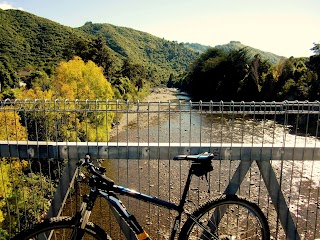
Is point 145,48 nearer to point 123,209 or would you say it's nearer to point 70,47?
point 70,47

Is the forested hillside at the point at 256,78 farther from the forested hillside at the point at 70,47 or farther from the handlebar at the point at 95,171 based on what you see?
the handlebar at the point at 95,171

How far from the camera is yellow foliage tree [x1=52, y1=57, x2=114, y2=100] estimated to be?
19.7 metres

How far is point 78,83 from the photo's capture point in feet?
69.5

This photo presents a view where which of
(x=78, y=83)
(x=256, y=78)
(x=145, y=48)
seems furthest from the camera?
(x=145, y=48)

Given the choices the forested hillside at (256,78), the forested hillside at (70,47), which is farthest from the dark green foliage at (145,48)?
the forested hillside at (256,78)

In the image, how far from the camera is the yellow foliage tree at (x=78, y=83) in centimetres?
1967

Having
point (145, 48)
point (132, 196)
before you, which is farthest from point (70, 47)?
point (145, 48)

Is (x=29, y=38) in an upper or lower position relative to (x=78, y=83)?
upper

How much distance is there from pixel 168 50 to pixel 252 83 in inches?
4816

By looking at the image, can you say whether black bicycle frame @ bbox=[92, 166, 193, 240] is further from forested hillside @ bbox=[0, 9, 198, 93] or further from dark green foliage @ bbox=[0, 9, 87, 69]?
dark green foliage @ bbox=[0, 9, 87, 69]

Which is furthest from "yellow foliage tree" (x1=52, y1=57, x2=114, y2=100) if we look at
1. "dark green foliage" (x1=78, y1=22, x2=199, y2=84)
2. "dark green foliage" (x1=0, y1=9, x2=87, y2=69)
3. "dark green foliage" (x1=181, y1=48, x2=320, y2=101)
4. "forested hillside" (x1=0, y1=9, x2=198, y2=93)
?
"dark green foliage" (x1=78, y1=22, x2=199, y2=84)

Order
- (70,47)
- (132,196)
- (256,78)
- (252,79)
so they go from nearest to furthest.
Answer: (132,196)
(256,78)
(252,79)
(70,47)

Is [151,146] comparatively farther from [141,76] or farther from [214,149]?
[141,76]

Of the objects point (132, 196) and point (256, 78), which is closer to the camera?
point (132, 196)
